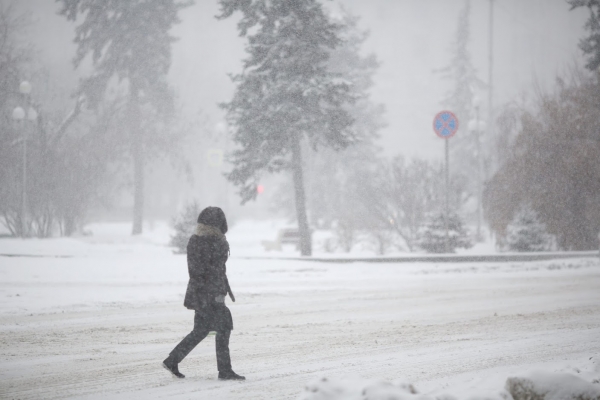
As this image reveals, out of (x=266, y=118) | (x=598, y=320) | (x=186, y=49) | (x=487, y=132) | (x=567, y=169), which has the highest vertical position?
(x=186, y=49)

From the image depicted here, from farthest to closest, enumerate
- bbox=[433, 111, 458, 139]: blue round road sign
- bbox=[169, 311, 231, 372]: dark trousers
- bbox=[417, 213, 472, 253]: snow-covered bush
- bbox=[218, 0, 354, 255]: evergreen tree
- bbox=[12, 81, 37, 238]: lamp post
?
bbox=[12, 81, 37, 238]: lamp post
bbox=[417, 213, 472, 253]: snow-covered bush
bbox=[218, 0, 354, 255]: evergreen tree
bbox=[433, 111, 458, 139]: blue round road sign
bbox=[169, 311, 231, 372]: dark trousers

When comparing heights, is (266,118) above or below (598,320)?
above

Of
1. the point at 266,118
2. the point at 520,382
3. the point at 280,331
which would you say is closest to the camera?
the point at 520,382

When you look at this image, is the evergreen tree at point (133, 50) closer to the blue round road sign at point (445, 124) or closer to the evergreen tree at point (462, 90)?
the blue round road sign at point (445, 124)

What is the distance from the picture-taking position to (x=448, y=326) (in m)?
10.4

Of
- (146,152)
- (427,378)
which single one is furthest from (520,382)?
(146,152)

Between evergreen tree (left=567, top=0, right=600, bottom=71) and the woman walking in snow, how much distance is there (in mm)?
24370

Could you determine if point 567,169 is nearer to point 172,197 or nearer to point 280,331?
Answer: point 280,331

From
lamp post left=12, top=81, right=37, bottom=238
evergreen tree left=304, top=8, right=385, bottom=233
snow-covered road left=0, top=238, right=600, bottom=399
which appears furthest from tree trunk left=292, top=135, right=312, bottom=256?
evergreen tree left=304, top=8, right=385, bottom=233

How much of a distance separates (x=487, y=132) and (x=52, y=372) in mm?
61428

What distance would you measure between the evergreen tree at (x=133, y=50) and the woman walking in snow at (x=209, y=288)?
1296 inches

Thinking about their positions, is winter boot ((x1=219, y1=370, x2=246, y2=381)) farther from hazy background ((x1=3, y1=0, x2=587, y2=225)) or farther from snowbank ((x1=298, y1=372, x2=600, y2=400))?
hazy background ((x1=3, y1=0, x2=587, y2=225))

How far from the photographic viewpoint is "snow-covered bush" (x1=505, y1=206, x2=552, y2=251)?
26.1 metres

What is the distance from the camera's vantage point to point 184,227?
88.3 feet
